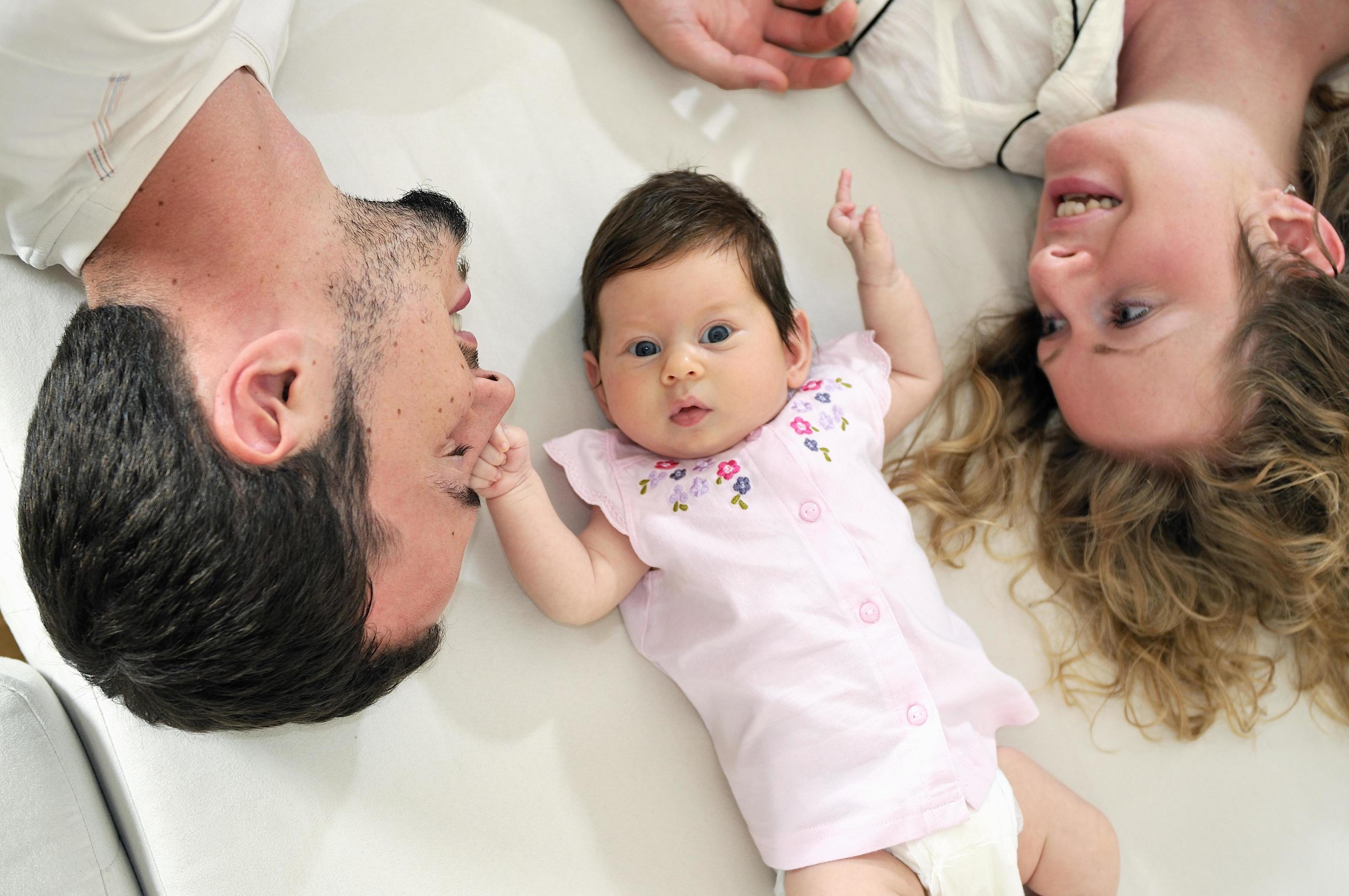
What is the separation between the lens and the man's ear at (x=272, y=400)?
86 centimetres

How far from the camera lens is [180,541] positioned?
82 cm

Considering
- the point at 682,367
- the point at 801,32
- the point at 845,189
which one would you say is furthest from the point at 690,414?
the point at 801,32

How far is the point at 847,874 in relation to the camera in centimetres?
127

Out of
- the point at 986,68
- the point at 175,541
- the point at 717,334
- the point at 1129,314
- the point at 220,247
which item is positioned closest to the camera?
the point at 175,541

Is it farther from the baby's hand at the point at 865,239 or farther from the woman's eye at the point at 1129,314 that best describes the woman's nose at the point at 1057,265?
the baby's hand at the point at 865,239

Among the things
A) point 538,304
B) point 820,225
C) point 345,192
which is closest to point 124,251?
point 345,192

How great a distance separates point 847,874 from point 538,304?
96cm

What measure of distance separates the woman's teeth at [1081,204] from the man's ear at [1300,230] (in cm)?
21

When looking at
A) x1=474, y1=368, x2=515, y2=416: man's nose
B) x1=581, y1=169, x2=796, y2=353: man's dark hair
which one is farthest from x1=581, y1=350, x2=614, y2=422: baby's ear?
x1=474, y1=368, x2=515, y2=416: man's nose

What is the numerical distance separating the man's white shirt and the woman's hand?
2.49 ft

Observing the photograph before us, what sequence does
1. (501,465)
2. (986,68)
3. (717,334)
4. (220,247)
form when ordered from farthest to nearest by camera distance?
1. (986,68)
2. (717,334)
3. (501,465)
4. (220,247)

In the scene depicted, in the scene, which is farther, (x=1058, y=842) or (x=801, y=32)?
(x=801, y=32)

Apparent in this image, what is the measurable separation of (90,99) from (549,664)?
2.98ft

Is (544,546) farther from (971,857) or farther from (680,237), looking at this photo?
(971,857)
